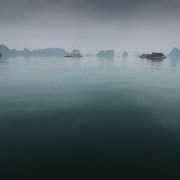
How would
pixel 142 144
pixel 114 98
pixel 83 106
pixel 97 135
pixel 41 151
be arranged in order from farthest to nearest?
pixel 114 98, pixel 83 106, pixel 97 135, pixel 142 144, pixel 41 151

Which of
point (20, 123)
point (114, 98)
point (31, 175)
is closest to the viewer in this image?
point (31, 175)

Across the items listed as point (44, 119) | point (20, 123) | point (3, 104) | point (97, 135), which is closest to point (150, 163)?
point (97, 135)

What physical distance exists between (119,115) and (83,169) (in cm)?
678

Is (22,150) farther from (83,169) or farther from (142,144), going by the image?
(142,144)

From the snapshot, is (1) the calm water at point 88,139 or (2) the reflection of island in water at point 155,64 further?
(2) the reflection of island in water at point 155,64

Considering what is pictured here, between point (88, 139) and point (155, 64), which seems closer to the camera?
point (88, 139)

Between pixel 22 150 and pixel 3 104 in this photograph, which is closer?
pixel 22 150

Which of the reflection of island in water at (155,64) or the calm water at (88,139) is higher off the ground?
the reflection of island in water at (155,64)

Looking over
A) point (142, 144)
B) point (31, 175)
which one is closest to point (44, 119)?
point (31, 175)

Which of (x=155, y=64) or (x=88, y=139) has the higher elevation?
(x=155, y=64)

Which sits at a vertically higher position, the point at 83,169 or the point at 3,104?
the point at 3,104

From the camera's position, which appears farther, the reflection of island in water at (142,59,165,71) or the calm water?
the reflection of island in water at (142,59,165,71)

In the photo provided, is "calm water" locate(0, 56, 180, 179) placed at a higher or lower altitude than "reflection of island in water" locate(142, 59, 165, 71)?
lower

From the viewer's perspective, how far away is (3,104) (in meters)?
14.5
